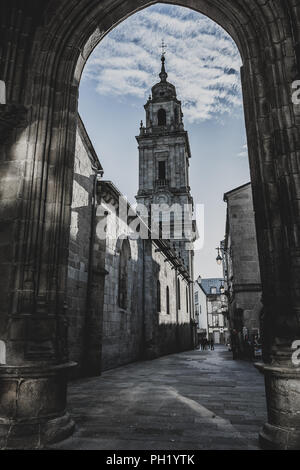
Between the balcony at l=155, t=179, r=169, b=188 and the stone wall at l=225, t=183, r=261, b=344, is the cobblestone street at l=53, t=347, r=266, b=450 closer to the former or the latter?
the stone wall at l=225, t=183, r=261, b=344

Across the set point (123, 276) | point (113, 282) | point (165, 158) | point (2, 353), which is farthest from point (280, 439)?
point (165, 158)

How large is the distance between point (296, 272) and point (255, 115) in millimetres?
2324

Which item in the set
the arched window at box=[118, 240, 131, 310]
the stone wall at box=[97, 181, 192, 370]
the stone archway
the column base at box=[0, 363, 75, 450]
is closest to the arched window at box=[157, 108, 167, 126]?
the stone wall at box=[97, 181, 192, 370]

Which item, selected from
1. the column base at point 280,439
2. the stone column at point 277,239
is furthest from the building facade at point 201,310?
the column base at point 280,439

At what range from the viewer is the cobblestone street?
3459 millimetres

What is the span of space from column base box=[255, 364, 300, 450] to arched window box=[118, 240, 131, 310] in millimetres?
9319

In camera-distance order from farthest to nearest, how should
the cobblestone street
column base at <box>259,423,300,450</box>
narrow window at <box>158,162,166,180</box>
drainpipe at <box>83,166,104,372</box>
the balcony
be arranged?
narrow window at <box>158,162,166,180</box> → the balcony → drainpipe at <box>83,166,104,372</box> → the cobblestone street → column base at <box>259,423,300,450</box>

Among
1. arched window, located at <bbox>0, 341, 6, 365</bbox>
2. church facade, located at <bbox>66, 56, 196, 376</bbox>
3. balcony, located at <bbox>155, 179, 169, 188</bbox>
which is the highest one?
balcony, located at <bbox>155, 179, 169, 188</bbox>

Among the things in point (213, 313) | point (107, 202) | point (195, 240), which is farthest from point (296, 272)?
point (213, 313)

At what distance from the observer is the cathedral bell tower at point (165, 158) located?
35219mm

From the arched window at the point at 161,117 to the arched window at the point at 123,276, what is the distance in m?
29.0

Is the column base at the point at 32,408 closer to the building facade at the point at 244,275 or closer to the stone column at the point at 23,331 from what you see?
the stone column at the point at 23,331

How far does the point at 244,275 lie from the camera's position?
16.5 metres

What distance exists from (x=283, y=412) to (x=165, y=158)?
35499 millimetres
